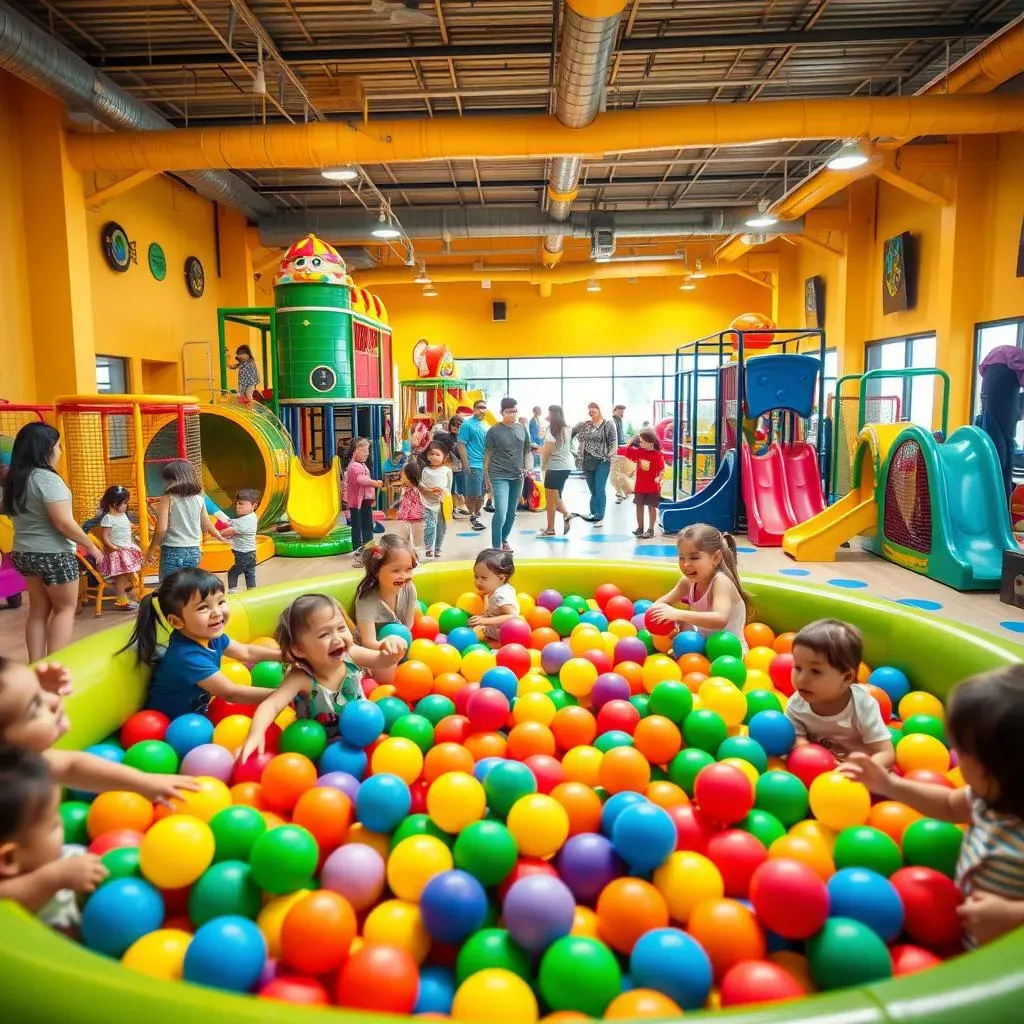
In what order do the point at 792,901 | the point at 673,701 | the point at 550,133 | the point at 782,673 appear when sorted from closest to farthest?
the point at 792,901
the point at 673,701
the point at 782,673
the point at 550,133

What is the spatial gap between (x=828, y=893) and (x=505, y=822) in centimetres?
79

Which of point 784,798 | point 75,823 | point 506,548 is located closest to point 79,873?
point 75,823

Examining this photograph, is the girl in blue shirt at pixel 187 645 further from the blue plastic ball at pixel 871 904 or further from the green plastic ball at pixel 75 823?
the blue plastic ball at pixel 871 904

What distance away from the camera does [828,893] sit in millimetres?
1660

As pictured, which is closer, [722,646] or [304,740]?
[304,740]

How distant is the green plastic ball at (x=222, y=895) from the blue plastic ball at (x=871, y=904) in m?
1.20

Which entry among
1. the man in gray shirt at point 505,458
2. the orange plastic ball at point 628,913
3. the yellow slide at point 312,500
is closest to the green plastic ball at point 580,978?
the orange plastic ball at point 628,913

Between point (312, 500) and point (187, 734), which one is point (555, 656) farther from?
point (312, 500)

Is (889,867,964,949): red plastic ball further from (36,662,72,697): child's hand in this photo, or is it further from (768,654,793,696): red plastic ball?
(36,662,72,697): child's hand

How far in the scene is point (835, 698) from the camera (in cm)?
234

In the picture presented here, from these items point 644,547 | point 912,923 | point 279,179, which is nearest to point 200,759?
point 912,923

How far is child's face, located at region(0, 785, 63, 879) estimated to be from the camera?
1394mm

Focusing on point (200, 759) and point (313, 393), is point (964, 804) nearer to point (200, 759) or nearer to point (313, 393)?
point (200, 759)

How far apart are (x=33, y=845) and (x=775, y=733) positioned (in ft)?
6.22
